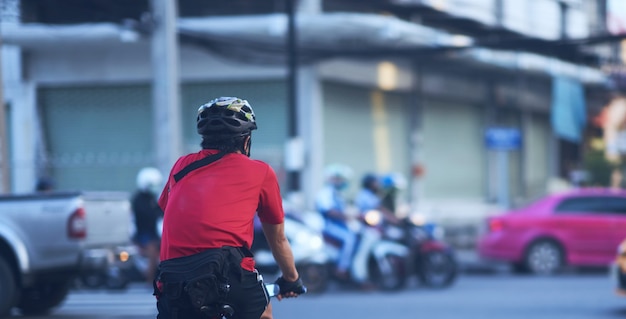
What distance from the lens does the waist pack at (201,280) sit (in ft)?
13.0

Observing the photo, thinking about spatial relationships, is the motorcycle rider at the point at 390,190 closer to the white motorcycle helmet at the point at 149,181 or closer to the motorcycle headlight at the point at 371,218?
the motorcycle headlight at the point at 371,218

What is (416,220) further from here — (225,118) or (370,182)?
(225,118)

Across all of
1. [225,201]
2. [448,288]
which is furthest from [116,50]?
[225,201]

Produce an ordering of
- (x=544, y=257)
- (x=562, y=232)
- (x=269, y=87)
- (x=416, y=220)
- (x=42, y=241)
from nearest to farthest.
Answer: (x=42, y=241) < (x=416, y=220) < (x=562, y=232) < (x=544, y=257) < (x=269, y=87)

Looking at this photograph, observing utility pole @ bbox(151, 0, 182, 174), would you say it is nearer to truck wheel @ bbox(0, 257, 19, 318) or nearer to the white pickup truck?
the white pickup truck

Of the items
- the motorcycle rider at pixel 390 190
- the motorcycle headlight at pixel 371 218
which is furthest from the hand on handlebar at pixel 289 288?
the motorcycle rider at pixel 390 190

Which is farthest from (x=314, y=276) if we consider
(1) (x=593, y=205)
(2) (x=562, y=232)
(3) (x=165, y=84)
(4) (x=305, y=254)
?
(1) (x=593, y=205)

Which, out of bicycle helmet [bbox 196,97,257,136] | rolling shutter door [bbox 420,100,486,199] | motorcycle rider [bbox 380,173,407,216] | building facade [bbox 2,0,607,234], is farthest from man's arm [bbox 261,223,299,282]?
rolling shutter door [bbox 420,100,486,199]

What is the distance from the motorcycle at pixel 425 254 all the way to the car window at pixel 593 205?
3.36m

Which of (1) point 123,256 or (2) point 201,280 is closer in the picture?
(2) point 201,280

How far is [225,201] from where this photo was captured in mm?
4199

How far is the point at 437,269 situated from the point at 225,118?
37.2 ft

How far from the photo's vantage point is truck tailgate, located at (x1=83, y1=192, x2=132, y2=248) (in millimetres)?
11023

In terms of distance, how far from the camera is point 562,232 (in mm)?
17500
